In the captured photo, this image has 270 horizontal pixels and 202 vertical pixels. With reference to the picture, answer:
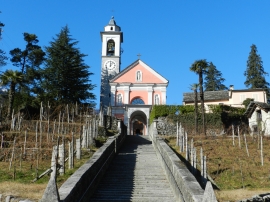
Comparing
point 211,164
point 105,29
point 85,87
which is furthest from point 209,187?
point 105,29

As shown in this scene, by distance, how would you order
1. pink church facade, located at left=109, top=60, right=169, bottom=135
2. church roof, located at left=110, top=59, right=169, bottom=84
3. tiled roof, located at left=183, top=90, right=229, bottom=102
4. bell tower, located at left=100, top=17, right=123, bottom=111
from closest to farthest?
pink church facade, located at left=109, top=60, right=169, bottom=135, tiled roof, located at left=183, top=90, right=229, bottom=102, church roof, located at left=110, top=59, right=169, bottom=84, bell tower, located at left=100, top=17, right=123, bottom=111

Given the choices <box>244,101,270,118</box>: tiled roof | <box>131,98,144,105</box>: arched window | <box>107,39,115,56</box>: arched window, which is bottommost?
<box>244,101,270,118</box>: tiled roof

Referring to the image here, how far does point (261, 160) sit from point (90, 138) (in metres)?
9.30

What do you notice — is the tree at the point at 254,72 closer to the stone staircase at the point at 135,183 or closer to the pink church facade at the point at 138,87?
the pink church facade at the point at 138,87

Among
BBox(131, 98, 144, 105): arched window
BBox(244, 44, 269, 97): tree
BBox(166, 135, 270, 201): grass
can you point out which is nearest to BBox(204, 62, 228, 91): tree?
BBox(244, 44, 269, 97): tree

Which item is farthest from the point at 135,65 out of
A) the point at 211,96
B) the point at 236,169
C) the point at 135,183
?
the point at 135,183

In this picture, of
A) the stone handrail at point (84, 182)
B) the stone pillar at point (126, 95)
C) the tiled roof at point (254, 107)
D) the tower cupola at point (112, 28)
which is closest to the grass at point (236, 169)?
the stone handrail at point (84, 182)

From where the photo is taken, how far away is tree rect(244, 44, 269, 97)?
57.0m

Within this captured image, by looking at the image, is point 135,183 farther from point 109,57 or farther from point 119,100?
point 109,57

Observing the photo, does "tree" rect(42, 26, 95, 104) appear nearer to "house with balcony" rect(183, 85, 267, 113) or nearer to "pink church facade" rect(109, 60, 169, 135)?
"pink church facade" rect(109, 60, 169, 135)

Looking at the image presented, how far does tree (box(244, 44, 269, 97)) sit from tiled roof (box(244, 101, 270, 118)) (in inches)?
927

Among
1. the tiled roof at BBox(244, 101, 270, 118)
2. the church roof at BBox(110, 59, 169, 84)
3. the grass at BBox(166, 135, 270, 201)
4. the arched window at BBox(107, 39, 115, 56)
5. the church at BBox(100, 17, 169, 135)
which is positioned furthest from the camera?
the arched window at BBox(107, 39, 115, 56)

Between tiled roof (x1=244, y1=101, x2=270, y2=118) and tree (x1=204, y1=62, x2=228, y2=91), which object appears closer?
tiled roof (x1=244, y1=101, x2=270, y2=118)

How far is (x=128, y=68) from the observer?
4634 cm
